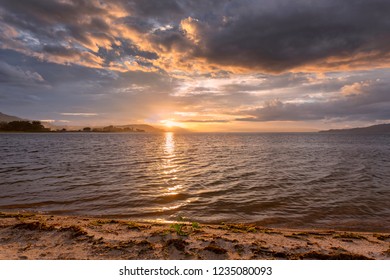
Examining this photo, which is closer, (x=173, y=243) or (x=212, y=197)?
(x=173, y=243)

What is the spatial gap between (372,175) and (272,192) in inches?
617

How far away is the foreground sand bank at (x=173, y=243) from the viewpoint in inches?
264

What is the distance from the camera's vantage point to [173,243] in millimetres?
7348

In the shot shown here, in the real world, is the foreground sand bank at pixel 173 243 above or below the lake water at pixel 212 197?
above

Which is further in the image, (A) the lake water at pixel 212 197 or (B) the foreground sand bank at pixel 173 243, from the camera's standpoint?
(A) the lake water at pixel 212 197

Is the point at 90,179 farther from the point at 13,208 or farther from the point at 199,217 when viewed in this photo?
the point at 199,217

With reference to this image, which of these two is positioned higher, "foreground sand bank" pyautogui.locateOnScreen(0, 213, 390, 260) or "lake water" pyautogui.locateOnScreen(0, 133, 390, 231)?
"foreground sand bank" pyautogui.locateOnScreen(0, 213, 390, 260)

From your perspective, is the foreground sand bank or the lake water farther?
the lake water

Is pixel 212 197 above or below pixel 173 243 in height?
below

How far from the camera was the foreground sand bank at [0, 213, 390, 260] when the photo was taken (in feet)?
22.0

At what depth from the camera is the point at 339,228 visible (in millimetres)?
10727

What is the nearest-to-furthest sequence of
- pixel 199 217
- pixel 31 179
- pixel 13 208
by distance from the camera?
pixel 199 217 < pixel 13 208 < pixel 31 179
